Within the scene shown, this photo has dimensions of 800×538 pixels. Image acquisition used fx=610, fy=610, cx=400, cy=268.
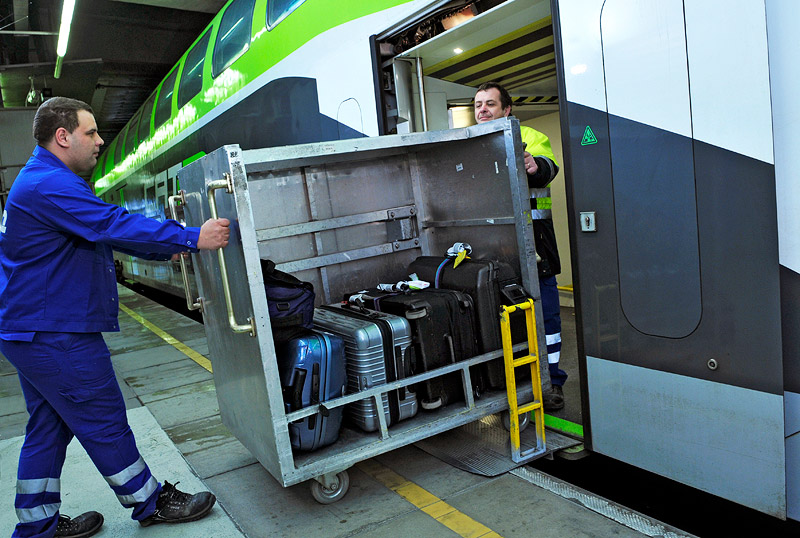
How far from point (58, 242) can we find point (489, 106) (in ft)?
8.13

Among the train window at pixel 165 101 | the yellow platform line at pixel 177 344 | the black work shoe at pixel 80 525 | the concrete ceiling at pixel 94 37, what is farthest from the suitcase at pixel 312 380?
the concrete ceiling at pixel 94 37

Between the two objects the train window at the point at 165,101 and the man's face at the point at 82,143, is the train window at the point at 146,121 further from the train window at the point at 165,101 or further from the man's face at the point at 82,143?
the man's face at the point at 82,143

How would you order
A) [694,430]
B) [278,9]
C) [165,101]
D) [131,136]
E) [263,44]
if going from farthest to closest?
[131,136] → [165,101] → [263,44] → [278,9] → [694,430]

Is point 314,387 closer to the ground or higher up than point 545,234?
closer to the ground

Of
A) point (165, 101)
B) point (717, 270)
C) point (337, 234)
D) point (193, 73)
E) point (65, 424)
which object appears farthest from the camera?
point (165, 101)

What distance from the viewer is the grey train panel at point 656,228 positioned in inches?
95.0

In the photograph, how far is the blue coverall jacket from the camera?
253 cm

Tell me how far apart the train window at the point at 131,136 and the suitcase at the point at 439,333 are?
10943 mm

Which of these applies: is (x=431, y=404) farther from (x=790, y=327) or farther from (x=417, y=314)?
(x=790, y=327)

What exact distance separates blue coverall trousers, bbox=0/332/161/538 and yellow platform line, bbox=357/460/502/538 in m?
1.15

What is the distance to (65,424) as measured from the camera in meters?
2.84

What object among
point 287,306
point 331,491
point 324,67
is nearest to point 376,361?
point 287,306

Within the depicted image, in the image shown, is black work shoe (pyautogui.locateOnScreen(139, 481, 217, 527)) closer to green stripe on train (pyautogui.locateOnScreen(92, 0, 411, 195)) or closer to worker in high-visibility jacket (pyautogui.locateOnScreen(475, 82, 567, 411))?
worker in high-visibility jacket (pyautogui.locateOnScreen(475, 82, 567, 411))

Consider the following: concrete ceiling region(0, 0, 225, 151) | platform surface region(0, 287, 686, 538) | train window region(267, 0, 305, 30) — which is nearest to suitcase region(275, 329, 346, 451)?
platform surface region(0, 287, 686, 538)
